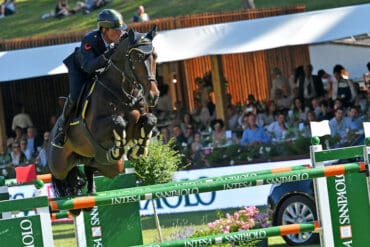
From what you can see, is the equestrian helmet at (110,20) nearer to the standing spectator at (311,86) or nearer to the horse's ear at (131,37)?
the horse's ear at (131,37)

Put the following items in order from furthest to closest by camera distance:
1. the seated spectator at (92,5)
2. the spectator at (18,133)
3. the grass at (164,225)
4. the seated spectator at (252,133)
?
1. the seated spectator at (92,5)
2. the spectator at (18,133)
3. the seated spectator at (252,133)
4. the grass at (164,225)

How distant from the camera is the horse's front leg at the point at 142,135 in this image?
9047 mm

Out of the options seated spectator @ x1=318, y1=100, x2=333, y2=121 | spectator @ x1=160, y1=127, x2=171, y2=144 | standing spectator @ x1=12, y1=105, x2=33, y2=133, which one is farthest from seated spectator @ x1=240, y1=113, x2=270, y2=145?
standing spectator @ x1=12, y1=105, x2=33, y2=133

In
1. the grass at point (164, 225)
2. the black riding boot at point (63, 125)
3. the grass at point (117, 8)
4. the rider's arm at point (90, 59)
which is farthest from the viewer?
the grass at point (117, 8)

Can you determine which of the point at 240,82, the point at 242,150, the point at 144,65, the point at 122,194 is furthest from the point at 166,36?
the point at 122,194

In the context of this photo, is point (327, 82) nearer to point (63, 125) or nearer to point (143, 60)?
point (63, 125)

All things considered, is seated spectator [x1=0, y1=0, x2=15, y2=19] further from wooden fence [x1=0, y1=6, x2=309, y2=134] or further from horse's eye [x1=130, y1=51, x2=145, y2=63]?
horse's eye [x1=130, y1=51, x2=145, y2=63]

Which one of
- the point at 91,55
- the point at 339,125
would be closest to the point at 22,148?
the point at 339,125

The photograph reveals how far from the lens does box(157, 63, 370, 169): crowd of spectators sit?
51.2 ft

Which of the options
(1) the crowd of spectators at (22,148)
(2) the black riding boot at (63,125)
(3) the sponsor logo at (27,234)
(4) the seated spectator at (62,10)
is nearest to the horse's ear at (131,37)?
(2) the black riding boot at (63,125)

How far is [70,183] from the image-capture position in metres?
10.0

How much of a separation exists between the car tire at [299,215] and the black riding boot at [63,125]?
10.2 ft

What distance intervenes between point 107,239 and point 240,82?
13525 millimetres

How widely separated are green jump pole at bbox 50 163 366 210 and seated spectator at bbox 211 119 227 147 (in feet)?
29.9
